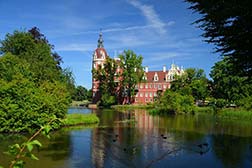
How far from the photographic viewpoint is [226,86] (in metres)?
64.1

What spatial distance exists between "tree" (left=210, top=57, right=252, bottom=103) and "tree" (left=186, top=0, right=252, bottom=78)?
46.8 metres

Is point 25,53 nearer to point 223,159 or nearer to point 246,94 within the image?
point 223,159

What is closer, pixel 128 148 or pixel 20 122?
pixel 128 148

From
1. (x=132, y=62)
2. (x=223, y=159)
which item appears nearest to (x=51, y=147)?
(x=223, y=159)

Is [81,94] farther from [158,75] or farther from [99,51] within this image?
[158,75]

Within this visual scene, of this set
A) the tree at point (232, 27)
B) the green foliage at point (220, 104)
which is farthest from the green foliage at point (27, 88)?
the green foliage at point (220, 104)

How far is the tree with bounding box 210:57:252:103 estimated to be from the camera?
2363 inches

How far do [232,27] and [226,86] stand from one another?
55613 mm

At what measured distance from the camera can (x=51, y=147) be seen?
2048 cm

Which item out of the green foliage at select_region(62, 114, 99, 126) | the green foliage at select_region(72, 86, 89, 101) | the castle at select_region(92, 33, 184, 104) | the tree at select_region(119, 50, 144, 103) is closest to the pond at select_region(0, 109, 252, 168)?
the green foliage at select_region(62, 114, 99, 126)

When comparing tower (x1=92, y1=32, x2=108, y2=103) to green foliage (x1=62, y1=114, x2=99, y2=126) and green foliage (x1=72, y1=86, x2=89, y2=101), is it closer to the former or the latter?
green foliage (x1=72, y1=86, x2=89, y2=101)

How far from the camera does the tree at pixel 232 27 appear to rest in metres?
10.0

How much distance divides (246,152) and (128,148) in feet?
24.0

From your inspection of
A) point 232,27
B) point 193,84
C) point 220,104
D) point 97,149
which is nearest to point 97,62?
point 193,84
